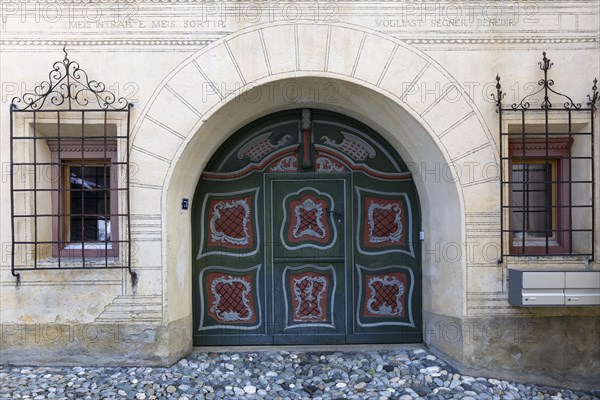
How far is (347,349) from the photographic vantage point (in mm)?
4816

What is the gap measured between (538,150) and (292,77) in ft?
7.82

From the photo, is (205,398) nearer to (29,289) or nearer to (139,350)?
(139,350)

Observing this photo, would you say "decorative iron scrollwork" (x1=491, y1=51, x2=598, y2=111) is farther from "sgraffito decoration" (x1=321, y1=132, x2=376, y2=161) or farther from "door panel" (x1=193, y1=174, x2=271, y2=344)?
"door panel" (x1=193, y1=174, x2=271, y2=344)

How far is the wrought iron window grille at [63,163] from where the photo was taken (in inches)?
169

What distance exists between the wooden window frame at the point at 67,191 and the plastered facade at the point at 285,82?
0.28 metres

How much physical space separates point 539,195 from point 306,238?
2.26m

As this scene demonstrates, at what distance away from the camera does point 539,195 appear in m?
4.63

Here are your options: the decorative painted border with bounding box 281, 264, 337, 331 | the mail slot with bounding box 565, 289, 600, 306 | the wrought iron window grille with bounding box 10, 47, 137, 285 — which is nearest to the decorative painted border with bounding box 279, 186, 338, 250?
the decorative painted border with bounding box 281, 264, 337, 331

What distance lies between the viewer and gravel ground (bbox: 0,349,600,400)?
4008 mm

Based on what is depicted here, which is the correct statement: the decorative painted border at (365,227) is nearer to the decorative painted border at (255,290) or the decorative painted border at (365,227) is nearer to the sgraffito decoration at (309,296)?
the sgraffito decoration at (309,296)

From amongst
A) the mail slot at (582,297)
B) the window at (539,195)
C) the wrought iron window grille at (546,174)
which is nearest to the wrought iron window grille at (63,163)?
the wrought iron window grille at (546,174)

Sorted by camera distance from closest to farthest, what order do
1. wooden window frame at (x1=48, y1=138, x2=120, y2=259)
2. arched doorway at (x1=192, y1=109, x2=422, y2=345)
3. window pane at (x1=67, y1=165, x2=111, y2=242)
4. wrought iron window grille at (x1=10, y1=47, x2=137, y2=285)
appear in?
wrought iron window grille at (x1=10, y1=47, x2=137, y2=285), wooden window frame at (x1=48, y1=138, x2=120, y2=259), window pane at (x1=67, y1=165, x2=111, y2=242), arched doorway at (x1=192, y1=109, x2=422, y2=345)

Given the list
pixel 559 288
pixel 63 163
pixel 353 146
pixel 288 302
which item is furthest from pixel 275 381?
pixel 63 163

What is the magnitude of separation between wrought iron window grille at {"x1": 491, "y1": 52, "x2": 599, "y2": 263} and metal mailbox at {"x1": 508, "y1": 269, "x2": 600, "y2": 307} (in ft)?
0.95
